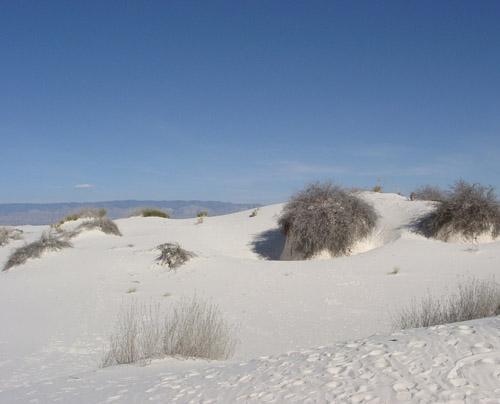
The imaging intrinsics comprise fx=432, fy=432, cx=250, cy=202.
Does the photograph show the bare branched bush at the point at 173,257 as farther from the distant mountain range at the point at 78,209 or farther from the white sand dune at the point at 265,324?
the distant mountain range at the point at 78,209

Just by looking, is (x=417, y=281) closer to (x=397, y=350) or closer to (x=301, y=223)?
(x=301, y=223)

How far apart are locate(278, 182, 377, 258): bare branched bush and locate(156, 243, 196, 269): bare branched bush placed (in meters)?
4.51

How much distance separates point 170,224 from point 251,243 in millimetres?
6382

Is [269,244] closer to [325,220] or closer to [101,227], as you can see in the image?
[325,220]

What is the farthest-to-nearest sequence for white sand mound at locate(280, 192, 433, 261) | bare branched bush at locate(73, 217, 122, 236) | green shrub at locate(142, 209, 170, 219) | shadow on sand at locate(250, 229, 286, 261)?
green shrub at locate(142, 209, 170, 219)
shadow on sand at locate(250, 229, 286, 261)
bare branched bush at locate(73, 217, 122, 236)
white sand mound at locate(280, 192, 433, 261)

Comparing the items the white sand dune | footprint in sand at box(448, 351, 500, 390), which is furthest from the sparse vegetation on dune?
footprint in sand at box(448, 351, 500, 390)

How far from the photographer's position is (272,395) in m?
3.58

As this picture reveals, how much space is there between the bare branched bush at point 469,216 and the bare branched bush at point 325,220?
2.58 metres

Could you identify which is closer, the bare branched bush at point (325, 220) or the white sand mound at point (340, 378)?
the white sand mound at point (340, 378)

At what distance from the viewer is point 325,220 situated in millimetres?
15625

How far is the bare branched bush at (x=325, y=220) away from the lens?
15562 millimetres

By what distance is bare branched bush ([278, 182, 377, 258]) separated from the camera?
15562 millimetres

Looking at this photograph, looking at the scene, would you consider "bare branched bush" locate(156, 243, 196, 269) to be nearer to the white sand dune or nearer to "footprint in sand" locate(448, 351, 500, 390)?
the white sand dune

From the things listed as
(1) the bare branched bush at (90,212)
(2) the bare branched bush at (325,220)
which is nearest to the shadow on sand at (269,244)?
(2) the bare branched bush at (325,220)
